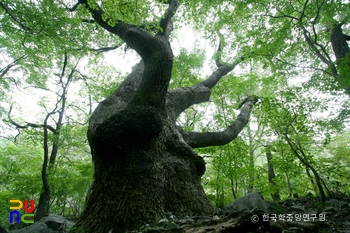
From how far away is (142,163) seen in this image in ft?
8.52

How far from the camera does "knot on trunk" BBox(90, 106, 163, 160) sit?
2721 millimetres

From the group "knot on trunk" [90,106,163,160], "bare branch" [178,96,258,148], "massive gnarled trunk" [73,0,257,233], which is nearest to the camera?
"massive gnarled trunk" [73,0,257,233]

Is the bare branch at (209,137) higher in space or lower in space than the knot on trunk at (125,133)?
higher

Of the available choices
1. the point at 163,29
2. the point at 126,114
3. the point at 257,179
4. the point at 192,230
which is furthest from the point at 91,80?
the point at 192,230

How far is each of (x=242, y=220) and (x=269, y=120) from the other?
142 inches

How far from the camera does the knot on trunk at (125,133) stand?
2721 millimetres

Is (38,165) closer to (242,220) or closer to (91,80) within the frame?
(91,80)

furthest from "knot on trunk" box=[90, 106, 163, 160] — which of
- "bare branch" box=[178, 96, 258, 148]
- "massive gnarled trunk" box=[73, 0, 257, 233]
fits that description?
"bare branch" box=[178, 96, 258, 148]

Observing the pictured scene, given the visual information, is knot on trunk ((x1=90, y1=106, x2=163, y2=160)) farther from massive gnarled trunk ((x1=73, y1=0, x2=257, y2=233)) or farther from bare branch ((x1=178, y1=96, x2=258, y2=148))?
bare branch ((x1=178, y1=96, x2=258, y2=148))

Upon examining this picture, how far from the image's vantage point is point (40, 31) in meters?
4.99

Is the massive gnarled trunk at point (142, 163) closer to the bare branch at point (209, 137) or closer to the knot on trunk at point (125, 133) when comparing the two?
the knot on trunk at point (125, 133)

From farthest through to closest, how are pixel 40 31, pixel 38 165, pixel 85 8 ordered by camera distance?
pixel 38 165 → pixel 40 31 → pixel 85 8

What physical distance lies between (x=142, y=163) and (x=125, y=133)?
515 mm

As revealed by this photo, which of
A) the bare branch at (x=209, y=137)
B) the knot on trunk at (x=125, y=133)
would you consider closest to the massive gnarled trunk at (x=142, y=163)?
the knot on trunk at (x=125, y=133)
